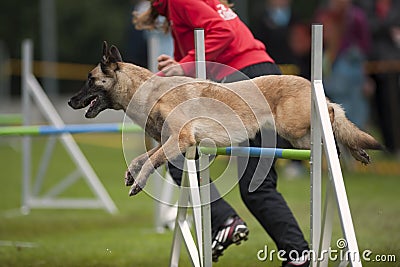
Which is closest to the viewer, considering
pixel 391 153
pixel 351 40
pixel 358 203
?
pixel 358 203

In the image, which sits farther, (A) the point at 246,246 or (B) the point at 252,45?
(A) the point at 246,246

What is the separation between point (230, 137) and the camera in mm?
4125

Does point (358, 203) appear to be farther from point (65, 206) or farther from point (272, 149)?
point (272, 149)

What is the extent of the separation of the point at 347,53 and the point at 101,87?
7.04 m

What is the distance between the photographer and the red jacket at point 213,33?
177 inches

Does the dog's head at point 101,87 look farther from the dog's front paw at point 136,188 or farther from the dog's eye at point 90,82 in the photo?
the dog's front paw at point 136,188

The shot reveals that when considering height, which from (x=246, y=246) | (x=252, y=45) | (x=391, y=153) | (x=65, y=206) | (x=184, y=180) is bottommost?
(x=391, y=153)

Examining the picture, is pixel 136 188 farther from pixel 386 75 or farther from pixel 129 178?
pixel 386 75

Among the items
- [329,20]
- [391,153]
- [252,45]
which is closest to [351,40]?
[329,20]

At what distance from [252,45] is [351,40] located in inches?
249

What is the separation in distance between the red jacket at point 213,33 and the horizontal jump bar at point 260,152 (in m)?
0.53

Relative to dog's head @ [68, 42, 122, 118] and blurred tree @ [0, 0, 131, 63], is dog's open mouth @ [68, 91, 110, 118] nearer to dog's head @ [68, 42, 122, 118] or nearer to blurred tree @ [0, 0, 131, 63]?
dog's head @ [68, 42, 122, 118]

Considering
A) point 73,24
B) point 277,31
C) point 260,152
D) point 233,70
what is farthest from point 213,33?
point 73,24

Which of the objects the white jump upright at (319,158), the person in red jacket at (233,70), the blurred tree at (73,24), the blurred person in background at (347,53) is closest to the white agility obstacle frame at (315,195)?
the white jump upright at (319,158)
